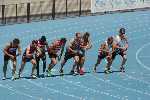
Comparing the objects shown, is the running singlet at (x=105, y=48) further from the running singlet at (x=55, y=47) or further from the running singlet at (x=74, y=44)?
the running singlet at (x=55, y=47)

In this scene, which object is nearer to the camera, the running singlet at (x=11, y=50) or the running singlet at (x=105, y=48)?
the running singlet at (x=11, y=50)

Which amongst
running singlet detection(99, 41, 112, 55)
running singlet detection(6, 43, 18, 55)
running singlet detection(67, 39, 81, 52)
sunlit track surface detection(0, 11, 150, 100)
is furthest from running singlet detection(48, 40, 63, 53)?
running singlet detection(99, 41, 112, 55)

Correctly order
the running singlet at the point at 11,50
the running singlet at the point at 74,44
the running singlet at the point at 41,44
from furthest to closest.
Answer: the running singlet at the point at 74,44 < the running singlet at the point at 41,44 < the running singlet at the point at 11,50

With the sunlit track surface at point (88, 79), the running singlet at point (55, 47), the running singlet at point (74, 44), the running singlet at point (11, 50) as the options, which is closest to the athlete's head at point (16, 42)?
the running singlet at point (11, 50)

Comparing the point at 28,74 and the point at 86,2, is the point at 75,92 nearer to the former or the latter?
the point at 28,74

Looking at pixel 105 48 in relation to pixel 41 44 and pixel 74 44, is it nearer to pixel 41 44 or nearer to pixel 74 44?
pixel 74 44

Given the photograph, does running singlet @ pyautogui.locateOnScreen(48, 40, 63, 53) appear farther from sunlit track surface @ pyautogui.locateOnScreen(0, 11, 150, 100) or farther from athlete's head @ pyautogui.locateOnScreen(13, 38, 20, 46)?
athlete's head @ pyautogui.locateOnScreen(13, 38, 20, 46)

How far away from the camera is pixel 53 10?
1540 inches

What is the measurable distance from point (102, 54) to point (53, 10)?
723 inches

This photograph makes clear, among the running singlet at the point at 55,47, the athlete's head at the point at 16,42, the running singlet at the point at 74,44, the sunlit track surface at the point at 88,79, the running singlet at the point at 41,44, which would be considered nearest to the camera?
the sunlit track surface at the point at 88,79

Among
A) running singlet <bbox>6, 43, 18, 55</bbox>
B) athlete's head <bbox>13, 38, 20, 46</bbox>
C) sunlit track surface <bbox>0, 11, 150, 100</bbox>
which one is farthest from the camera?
running singlet <bbox>6, 43, 18, 55</bbox>

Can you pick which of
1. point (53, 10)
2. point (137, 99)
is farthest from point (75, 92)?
point (53, 10)

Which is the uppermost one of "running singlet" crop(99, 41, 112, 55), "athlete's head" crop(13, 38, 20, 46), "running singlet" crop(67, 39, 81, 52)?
"athlete's head" crop(13, 38, 20, 46)

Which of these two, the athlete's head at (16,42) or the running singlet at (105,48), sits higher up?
the athlete's head at (16,42)
